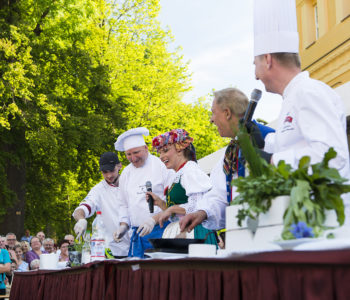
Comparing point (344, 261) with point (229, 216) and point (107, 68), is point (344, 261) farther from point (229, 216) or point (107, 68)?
point (107, 68)

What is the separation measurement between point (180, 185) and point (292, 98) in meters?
1.98

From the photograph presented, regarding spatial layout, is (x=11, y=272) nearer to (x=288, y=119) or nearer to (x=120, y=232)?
(x=120, y=232)

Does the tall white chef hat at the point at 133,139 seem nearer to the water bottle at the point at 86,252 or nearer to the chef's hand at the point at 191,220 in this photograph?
the water bottle at the point at 86,252

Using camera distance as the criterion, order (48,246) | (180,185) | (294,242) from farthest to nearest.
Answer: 1. (48,246)
2. (180,185)
3. (294,242)

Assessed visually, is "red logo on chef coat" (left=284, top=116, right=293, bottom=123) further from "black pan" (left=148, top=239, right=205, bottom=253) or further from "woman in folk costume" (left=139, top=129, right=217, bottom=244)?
"woman in folk costume" (left=139, top=129, right=217, bottom=244)

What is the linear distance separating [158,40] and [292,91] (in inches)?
724

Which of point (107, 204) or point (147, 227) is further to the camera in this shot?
point (107, 204)

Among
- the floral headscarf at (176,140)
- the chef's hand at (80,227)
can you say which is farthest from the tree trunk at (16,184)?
the floral headscarf at (176,140)

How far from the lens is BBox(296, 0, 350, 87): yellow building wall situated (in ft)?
42.0

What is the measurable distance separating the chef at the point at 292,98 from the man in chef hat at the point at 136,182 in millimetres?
2339

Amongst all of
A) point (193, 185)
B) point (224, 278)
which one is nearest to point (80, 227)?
point (193, 185)

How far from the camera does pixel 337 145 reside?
84.7 inches

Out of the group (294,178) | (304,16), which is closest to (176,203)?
(294,178)

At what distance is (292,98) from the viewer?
95.4 inches
